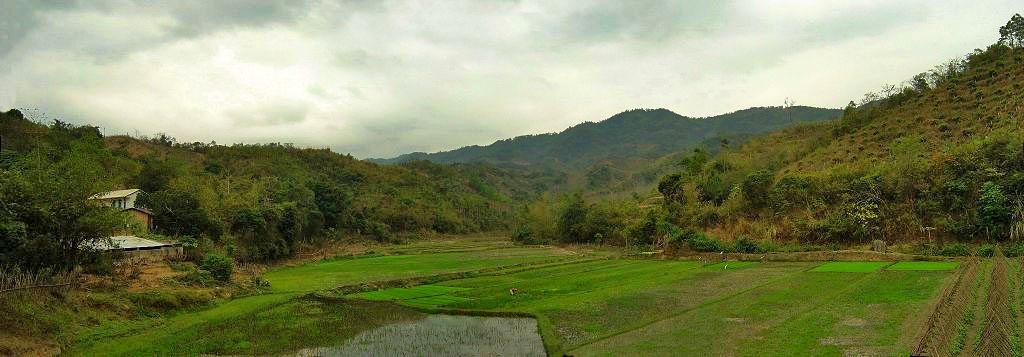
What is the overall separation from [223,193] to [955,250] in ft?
186

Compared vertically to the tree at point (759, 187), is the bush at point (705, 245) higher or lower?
lower

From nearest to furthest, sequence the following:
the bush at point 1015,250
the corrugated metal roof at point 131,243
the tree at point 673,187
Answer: the bush at point 1015,250 < the corrugated metal roof at point 131,243 < the tree at point 673,187

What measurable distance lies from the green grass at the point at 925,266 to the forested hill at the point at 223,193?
3478cm

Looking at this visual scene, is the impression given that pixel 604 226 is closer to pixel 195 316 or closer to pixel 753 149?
pixel 753 149

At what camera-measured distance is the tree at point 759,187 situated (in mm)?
43312

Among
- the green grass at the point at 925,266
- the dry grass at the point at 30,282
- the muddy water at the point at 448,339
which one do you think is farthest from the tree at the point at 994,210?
the dry grass at the point at 30,282

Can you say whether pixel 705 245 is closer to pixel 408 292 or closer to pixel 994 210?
pixel 994 210

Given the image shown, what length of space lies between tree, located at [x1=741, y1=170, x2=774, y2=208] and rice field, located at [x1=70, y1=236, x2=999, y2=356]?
47.3 ft

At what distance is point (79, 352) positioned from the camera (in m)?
14.9

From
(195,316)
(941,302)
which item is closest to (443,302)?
(195,316)

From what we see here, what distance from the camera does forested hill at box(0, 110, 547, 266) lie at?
1991 centimetres

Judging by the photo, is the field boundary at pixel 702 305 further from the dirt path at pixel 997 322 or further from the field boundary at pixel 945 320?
the dirt path at pixel 997 322

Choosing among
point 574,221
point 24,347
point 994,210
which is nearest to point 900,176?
point 994,210

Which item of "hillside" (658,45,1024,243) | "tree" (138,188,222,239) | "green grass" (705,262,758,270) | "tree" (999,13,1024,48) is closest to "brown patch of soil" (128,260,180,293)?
"tree" (138,188,222,239)
